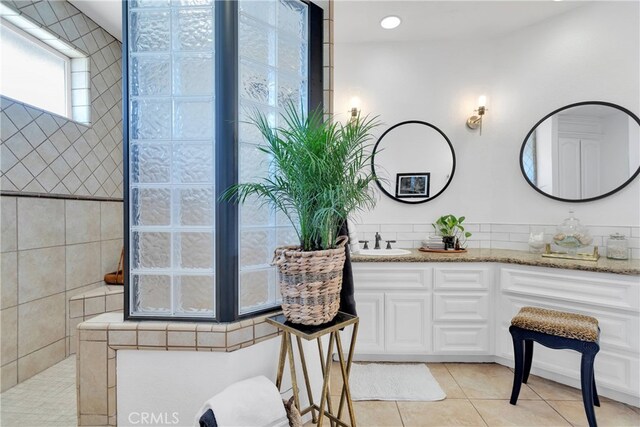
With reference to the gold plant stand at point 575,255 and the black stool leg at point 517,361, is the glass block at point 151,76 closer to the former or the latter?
the black stool leg at point 517,361

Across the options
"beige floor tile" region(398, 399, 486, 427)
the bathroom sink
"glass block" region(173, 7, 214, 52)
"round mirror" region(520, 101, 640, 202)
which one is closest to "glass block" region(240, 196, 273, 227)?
"glass block" region(173, 7, 214, 52)

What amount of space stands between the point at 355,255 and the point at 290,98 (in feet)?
4.13

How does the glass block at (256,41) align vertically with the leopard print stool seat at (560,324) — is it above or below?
above

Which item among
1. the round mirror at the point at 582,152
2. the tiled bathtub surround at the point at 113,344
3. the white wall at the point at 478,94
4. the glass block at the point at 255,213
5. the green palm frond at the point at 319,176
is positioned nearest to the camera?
the green palm frond at the point at 319,176

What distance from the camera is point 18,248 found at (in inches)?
79.4

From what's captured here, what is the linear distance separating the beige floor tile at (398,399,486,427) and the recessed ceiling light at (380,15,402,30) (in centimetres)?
282

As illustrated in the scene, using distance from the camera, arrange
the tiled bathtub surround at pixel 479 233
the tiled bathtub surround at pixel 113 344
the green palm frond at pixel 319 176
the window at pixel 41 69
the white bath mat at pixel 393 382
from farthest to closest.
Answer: the tiled bathtub surround at pixel 479 233
the window at pixel 41 69
the white bath mat at pixel 393 382
the tiled bathtub surround at pixel 113 344
the green palm frond at pixel 319 176

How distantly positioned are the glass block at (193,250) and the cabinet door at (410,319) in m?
1.40

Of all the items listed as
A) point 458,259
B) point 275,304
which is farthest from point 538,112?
point 275,304

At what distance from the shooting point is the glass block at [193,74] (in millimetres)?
1449

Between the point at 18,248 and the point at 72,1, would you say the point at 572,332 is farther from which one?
the point at 72,1

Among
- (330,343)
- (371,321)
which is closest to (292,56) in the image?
(330,343)

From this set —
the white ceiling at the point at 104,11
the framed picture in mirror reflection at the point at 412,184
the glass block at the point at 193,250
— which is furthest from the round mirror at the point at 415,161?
the white ceiling at the point at 104,11

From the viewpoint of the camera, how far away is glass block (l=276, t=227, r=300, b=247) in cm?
163
